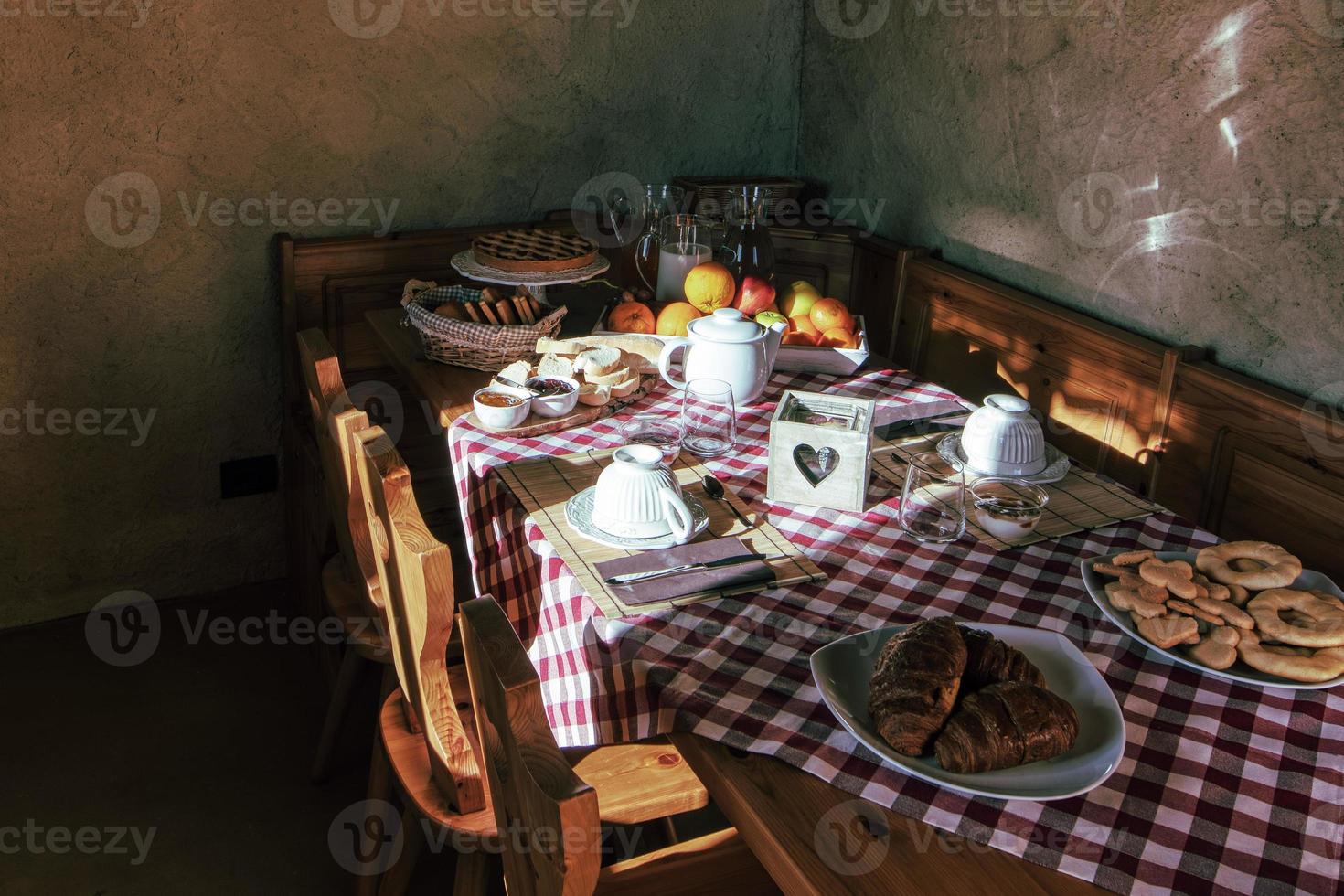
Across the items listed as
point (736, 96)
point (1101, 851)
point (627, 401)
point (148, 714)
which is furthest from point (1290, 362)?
point (148, 714)

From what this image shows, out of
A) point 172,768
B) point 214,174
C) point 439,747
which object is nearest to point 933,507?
point 439,747

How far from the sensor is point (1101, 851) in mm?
992

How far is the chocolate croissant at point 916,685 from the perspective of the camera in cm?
108

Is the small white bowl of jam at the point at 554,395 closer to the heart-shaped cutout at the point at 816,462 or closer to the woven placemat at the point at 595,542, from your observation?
the woven placemat at the point at 595,542

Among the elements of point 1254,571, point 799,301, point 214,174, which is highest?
point 214,174

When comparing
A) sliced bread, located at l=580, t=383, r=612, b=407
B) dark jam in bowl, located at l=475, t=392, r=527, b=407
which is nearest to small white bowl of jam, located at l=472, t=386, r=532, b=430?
dark jam in bowl, located at l=475, t=392, r=527, b=407

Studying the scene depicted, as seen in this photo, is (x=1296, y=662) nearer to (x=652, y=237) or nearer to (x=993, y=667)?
(x=993, y=667)

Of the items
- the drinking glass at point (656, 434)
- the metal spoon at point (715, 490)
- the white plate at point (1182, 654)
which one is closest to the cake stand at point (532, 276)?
the drinking glass at point (656, 434)

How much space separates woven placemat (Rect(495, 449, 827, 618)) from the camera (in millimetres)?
1369

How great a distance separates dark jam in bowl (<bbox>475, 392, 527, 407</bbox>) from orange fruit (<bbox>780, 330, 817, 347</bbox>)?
603mm

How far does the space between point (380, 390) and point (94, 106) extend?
875mm

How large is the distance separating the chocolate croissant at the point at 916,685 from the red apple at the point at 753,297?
1223 millimetres

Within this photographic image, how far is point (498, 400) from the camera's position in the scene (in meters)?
1.87

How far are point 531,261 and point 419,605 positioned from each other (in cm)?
120
